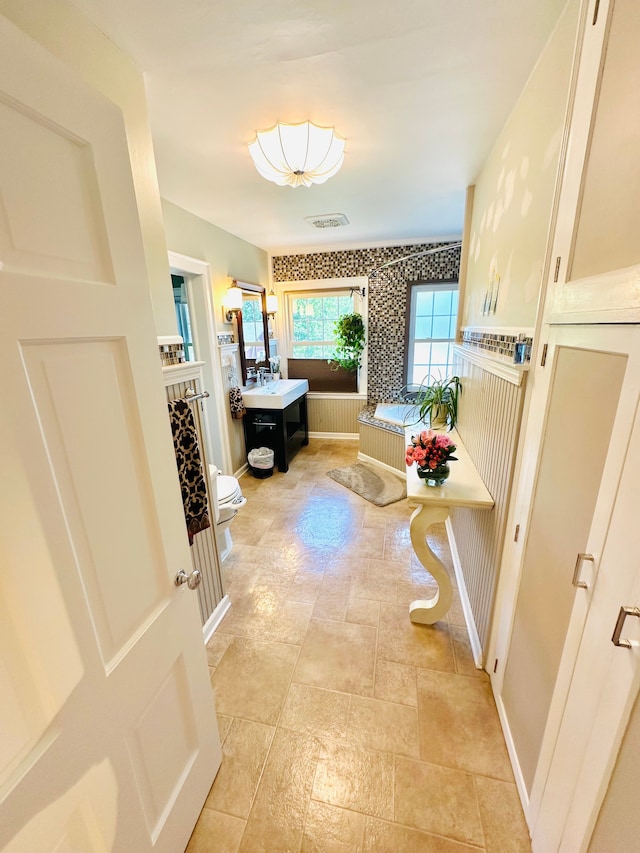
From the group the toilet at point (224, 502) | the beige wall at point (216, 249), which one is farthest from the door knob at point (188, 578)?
the beige wall at point (216, 249)

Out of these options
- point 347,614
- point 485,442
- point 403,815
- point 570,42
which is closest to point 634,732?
point 403,815

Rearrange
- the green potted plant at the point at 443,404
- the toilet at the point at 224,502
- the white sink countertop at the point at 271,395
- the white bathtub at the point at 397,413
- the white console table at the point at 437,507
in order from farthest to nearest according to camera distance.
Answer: the white bathtub at the point at 397,413, the white sink countertop at the point at 271,395, the green potted plant at the point at 443,404, the toilet at the point at 224,502, the white console table at the point at 437,507

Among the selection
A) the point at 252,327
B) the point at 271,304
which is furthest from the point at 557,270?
the point at 271,304

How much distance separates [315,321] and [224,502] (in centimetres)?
331

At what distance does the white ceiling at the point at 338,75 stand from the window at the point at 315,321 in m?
2.25

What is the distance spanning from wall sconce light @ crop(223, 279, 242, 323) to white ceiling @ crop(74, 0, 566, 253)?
1.13m

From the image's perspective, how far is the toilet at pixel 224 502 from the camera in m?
2.02

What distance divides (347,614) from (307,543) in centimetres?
76

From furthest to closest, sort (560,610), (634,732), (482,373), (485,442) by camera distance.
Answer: (482,373)
(485,442)
(560,610)
(634,732)

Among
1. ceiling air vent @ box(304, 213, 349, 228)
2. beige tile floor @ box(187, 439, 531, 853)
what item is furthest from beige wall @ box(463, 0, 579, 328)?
beige tile floor @ box(187, 439, 531, 853)

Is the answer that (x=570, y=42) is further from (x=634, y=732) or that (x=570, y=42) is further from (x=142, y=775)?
(x=142, y=775)

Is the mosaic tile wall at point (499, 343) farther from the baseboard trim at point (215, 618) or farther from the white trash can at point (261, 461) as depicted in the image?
the white trash can at point (261, 461)

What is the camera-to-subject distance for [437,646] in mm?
1815

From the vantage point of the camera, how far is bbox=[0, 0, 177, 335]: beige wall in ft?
3.13
